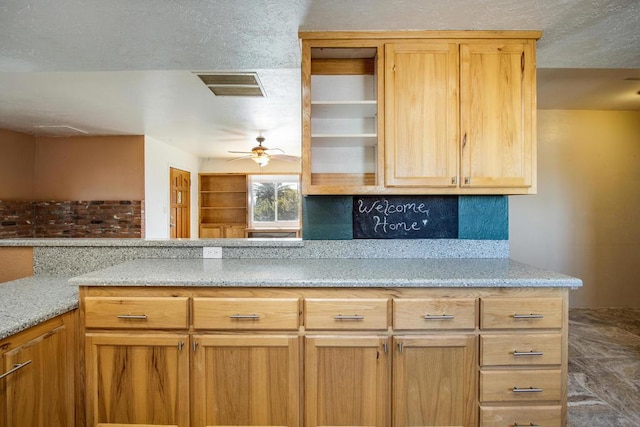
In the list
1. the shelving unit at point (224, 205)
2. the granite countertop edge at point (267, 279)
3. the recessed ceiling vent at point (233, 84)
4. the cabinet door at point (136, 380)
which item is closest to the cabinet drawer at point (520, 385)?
the granite countertop edge at point (267, 279)

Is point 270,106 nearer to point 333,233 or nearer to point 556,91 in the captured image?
point 333,233

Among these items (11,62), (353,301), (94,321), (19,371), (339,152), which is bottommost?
(19,371)

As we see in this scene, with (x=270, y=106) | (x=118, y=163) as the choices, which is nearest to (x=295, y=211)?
(x=118, y=163)

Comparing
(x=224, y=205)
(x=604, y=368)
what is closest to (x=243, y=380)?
(x=604, y=368)

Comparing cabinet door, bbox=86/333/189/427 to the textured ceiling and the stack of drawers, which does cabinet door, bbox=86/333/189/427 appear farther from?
the textured ceiling

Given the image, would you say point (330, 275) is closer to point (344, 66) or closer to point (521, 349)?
point (521, 349)

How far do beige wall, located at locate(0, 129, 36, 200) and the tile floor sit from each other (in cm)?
681

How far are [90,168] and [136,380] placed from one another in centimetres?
478

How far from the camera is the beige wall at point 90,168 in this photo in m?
5.23

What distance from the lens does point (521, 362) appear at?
157 cm

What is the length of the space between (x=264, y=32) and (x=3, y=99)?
3.45m

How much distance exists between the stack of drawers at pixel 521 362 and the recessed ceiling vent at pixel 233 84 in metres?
2.55

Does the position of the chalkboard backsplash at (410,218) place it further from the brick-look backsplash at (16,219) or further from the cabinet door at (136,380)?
the brick-look backsplash at (16,219)

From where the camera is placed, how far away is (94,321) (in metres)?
1.59
